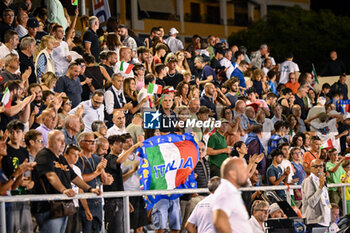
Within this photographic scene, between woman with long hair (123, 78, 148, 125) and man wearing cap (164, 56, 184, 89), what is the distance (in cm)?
176

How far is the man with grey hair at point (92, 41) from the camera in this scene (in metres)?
16.2

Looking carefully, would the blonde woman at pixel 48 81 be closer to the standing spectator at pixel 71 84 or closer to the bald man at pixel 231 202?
the standing spectator at pixel 71 84

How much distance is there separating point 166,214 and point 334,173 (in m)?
5.05

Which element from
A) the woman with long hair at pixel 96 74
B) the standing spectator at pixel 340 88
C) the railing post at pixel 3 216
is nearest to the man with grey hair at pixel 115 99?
the woman with long hair at pixel 96 74

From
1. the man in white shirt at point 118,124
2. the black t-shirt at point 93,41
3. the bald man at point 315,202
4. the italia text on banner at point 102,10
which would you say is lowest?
the bald man at point 315,202

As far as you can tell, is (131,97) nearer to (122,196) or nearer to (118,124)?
(118,124)

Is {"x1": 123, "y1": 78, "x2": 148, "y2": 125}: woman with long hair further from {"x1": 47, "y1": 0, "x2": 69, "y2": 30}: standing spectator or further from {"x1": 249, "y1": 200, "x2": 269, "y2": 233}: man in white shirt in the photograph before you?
{"x1": 249, "y1": 200, "x2": 269, "y2": 233}: man in white shirt

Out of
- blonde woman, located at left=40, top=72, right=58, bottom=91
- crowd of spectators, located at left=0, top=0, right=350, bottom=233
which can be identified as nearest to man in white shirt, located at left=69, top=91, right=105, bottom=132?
crowd of spectators, located at left=0, top=0, right=350, bottom=233

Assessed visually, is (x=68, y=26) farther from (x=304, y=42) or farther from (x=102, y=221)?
(x=304, y=42)

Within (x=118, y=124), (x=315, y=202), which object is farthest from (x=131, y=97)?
(x=315, y=202)

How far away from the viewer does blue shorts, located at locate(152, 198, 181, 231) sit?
1090cm

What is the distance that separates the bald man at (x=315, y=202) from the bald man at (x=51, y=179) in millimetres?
4763

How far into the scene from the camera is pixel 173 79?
1628 cm

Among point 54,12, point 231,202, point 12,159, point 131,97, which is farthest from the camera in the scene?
point 54,12
